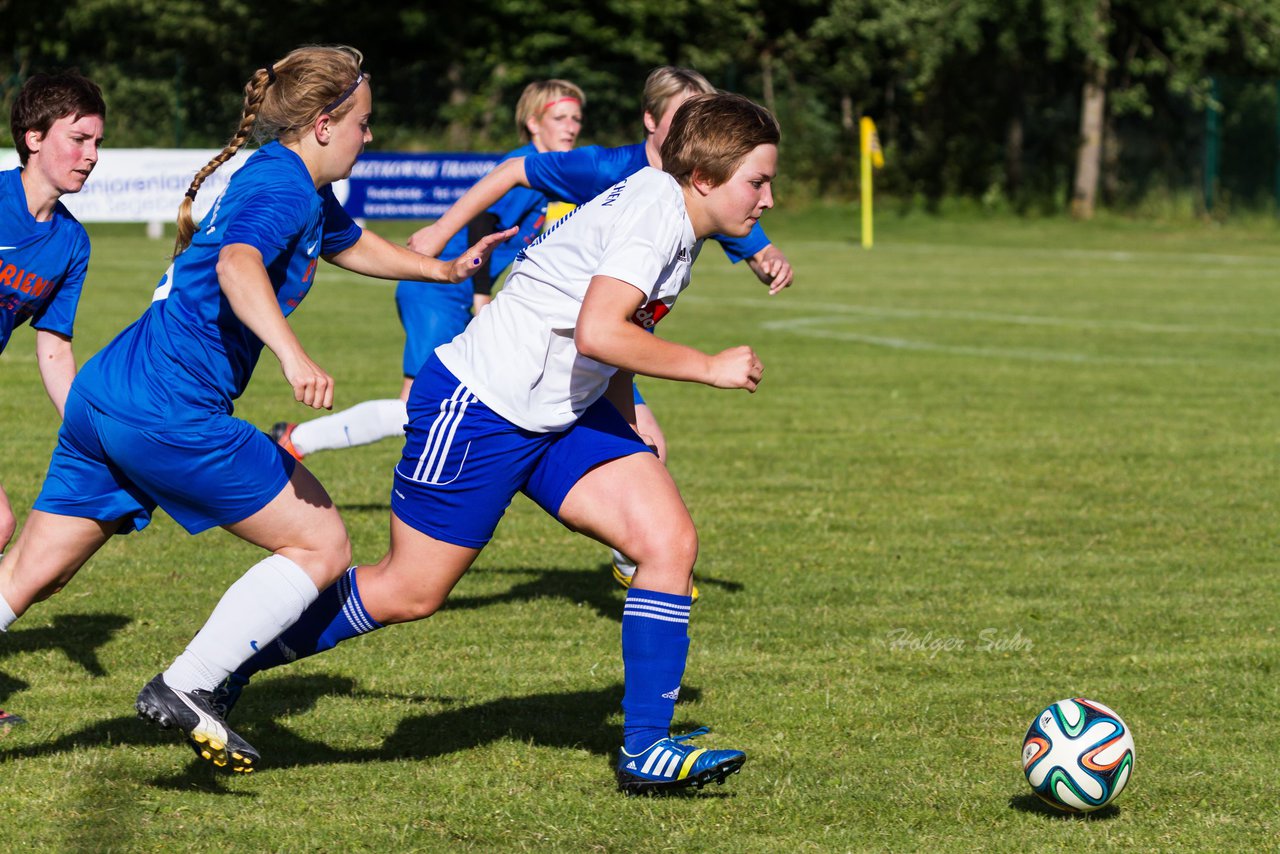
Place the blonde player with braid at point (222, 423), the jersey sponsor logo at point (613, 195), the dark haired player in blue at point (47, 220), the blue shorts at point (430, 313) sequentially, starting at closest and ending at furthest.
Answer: the blonde player with braid at point (222, 423) < the jersey sponsor logo at point (613, 195) < the dark haired player in blue at point (47, 220) < the blue shorts at point (430, 313)

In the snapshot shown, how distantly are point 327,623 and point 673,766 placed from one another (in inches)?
39.8

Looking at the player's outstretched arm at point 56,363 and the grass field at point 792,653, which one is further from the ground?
the player's outstretched arm at point 56,363

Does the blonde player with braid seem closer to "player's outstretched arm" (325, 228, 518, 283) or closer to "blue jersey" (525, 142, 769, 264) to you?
"player's outstretched arm" (325, 228, 518, 283)

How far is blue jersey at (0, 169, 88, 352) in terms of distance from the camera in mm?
5168

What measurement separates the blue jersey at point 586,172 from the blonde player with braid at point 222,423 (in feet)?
5.83

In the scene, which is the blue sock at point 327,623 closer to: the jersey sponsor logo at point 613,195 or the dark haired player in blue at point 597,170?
the jersey sponsor logo at point 613,195

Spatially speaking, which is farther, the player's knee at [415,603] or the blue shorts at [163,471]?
the player's knee at [415,603]

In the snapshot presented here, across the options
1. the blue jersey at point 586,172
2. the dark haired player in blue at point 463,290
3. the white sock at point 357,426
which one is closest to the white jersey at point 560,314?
the blue jersey at point 586,172

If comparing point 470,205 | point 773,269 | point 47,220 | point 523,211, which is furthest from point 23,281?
point 523,211

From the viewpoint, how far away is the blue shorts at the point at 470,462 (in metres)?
4.46

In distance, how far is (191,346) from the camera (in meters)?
4.39

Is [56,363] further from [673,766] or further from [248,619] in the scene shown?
[673,766]

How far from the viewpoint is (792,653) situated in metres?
6.05
